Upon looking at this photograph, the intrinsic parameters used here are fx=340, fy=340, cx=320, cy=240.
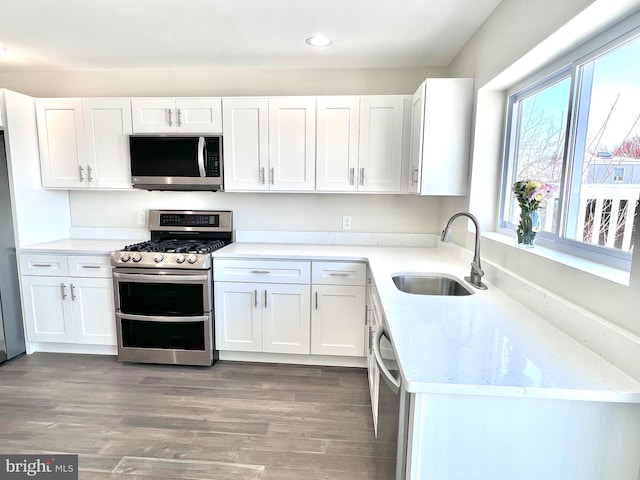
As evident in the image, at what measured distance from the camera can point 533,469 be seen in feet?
3.04

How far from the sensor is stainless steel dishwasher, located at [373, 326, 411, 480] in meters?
0.98

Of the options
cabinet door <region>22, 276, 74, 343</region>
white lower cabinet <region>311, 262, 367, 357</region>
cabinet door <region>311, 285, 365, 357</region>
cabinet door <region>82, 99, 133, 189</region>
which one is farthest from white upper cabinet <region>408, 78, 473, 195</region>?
cabinet door <region>22, 276, 74, 343</region>

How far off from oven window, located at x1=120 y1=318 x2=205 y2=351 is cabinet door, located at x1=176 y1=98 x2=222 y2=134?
1539 millimetres

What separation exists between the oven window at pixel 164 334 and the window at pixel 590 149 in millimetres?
2370

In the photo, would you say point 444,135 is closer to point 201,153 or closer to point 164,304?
point 201,153

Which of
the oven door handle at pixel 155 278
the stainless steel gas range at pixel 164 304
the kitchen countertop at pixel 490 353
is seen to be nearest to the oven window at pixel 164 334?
the stainless steel gas range at pixel 164 304

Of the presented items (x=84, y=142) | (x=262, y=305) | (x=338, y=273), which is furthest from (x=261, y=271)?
(x=84, y=142)

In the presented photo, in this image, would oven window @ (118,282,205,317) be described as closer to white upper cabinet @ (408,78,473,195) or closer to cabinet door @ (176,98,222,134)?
cabinet door @ (176,98,222,134)

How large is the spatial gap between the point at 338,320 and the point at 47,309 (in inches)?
93.2

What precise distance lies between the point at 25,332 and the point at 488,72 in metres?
3.93

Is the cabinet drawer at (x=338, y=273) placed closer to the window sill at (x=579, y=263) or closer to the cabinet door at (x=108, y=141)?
the window sill at (x=579, y=263)

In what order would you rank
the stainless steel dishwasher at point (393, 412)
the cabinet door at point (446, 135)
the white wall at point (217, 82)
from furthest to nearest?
1. the white wall at point (217, 82)
2. the cabinet door at point (446, 135)
3. the stainless steel dishwasher at point (393, 412)

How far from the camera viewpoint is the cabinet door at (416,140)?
2291 mm

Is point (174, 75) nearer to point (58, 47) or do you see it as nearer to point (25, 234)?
point (58, 47)
